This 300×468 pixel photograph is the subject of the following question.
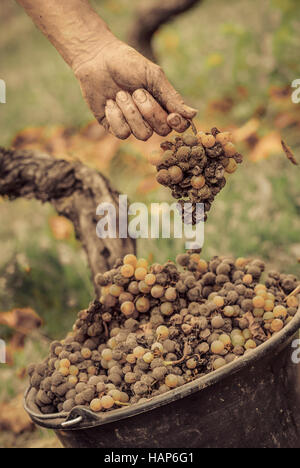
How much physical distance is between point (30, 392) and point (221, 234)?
5.24 ft

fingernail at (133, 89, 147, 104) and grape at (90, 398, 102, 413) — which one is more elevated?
fingernail at (133, 89, 147, 104)

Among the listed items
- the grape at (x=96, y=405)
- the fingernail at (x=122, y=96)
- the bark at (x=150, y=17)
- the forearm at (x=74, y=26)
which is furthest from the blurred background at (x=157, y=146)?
the grape at (x=96, y=405)

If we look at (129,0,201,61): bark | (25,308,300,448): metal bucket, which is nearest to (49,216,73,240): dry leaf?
(129,0,201,61): bark

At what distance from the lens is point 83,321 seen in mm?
1496

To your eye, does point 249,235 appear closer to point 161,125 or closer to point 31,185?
point 31,185

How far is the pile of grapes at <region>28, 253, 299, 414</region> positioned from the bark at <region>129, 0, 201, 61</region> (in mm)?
2247

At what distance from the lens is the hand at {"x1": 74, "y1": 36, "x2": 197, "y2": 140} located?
4.17 ft

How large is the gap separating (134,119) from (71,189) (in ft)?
2.27

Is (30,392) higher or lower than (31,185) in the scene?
lower

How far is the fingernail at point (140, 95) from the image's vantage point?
4.16 feet

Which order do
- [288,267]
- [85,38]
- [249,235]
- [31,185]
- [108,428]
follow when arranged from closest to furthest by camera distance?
[108,428], [85,38], [31,185], [288,267], [249,235]

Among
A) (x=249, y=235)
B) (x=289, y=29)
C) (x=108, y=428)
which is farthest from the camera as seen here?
(x=289, y=29)

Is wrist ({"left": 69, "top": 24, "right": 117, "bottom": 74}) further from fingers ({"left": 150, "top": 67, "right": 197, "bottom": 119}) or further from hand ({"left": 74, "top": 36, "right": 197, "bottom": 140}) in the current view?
fingers ({"left": 150, "top": 67, "right": 197, "bottom": 119})

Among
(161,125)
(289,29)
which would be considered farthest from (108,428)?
(289,29)
